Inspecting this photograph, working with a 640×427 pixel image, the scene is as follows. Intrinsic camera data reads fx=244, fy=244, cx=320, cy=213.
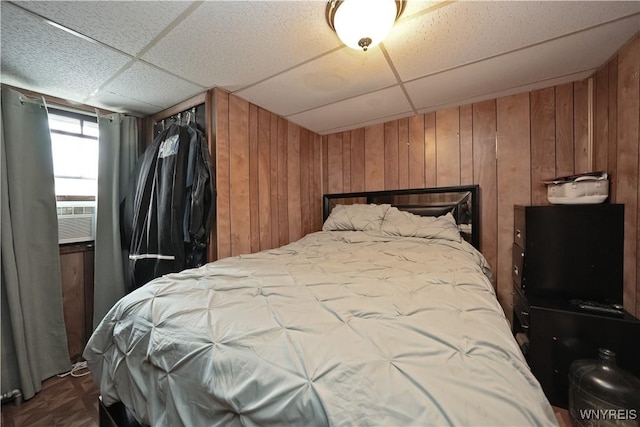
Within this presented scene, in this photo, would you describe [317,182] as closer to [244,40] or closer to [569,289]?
[244,40]

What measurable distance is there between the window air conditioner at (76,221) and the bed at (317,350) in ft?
4.45

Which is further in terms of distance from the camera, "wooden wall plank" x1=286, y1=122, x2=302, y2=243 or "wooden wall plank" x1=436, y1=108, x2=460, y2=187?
"wooden wall plank" x1=286, y1=122, x2=302, y2=243

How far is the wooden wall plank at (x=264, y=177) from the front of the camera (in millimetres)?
2262

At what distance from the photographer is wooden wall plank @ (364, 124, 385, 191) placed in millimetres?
2705

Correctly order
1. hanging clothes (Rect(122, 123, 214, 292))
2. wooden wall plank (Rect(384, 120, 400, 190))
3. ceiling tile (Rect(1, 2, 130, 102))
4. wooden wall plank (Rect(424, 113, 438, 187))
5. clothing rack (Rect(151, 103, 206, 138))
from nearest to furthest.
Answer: ceiling tile (Rect(1, 2, 130, 102))
hanging clothes (Rect(122, 123, 214, 292))
clothing rack (Rect(151, 103, 206, 138))
wooden wall plank (Rect(424, 113, 438, 187))
wooden wall plank (Rect(384, 120, 400, 190))

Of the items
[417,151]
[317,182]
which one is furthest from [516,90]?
[317,182]

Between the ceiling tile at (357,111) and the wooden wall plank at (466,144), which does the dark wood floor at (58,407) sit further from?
the wooden wall plank at (466,144)

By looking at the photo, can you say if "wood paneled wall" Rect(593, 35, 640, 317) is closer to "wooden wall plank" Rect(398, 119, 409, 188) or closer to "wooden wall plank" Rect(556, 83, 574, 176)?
"wooden wall plank" Rect(556, 83, 574, 176)

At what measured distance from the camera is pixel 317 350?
608 mm

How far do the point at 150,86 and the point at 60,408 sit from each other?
2.16m

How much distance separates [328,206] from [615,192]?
7.57ft

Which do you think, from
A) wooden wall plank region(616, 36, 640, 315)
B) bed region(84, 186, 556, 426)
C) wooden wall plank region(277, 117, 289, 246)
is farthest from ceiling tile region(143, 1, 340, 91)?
wooden wall plank region(616, 36, 640, 315)

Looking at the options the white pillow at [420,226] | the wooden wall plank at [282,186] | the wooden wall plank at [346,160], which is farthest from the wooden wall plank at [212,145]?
the wooden wall plank at [346,160]

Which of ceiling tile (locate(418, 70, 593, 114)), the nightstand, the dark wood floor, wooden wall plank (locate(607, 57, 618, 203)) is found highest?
ceiling tile (locate(418, 70, 593, 114))
